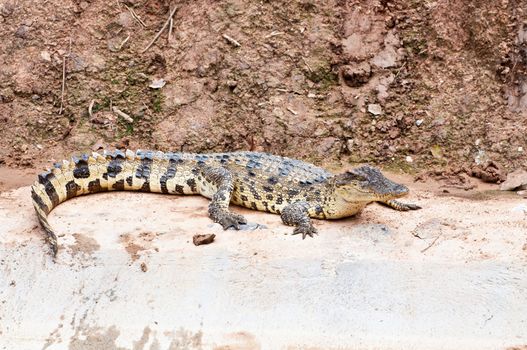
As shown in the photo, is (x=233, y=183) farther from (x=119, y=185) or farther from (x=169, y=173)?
(x=119, y=185)

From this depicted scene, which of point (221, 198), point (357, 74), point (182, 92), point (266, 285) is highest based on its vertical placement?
point (357, 74)

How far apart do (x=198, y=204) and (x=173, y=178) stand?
0.34 meters

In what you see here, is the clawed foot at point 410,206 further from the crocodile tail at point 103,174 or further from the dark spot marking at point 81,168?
the dark spot marking at point 81,168

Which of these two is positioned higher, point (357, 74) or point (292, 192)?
point (357, 74)

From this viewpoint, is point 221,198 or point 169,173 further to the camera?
point 169,173

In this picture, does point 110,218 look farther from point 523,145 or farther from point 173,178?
point 523,145

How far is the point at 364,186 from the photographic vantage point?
562 cm

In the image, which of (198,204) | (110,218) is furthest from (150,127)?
(110,218)

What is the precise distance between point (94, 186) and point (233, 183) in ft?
3.64

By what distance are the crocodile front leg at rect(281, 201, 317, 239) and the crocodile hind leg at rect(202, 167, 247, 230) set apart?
1.05 ft

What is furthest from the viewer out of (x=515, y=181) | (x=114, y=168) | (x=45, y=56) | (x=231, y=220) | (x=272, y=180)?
(x=45, y=56)

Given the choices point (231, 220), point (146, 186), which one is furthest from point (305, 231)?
point (146, 186)

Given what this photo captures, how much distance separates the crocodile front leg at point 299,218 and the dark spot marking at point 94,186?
1.54m

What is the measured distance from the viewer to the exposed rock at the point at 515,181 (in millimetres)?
6254
